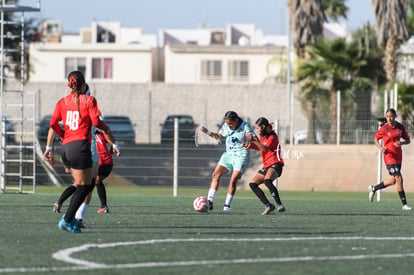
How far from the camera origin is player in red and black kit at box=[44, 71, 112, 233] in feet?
43.9

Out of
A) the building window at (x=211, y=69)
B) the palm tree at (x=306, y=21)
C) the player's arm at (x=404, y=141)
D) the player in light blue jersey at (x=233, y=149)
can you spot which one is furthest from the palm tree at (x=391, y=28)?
the building window at (x=211, y=69)

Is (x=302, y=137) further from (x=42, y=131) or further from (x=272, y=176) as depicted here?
(x=272, y=176)

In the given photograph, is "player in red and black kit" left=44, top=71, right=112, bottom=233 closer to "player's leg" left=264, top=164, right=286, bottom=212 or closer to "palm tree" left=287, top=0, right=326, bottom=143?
"player's leg" left=264, top=164, right=286, bottom=212

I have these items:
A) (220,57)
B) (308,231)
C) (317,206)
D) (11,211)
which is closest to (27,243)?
(308,231)

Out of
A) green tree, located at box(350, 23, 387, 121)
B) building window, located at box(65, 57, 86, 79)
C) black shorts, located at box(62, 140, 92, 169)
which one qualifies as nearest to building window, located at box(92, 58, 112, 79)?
building window, located at box(65, 57, 86, 79)

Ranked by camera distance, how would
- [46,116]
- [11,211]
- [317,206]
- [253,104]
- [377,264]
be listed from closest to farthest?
[377,264] < [11,211] < [317,206] < [46,116] < [253,104]

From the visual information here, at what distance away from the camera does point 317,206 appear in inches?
829

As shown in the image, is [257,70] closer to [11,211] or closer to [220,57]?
[220,57]

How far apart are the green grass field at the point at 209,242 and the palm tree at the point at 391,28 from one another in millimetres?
24528

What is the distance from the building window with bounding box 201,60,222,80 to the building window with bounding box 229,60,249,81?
76 cm

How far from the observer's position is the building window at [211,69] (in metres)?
70.4

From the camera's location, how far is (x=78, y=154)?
526 inches

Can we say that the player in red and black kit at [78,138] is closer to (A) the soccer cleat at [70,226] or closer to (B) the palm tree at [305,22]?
(A) the soccer cleat at [70,226]

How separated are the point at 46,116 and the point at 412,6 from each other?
39264 millimetres
